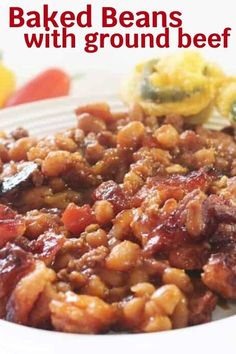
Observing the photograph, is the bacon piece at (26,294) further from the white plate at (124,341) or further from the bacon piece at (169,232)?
the bacon piece at (169,232)

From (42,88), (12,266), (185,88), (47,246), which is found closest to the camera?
(12,266)

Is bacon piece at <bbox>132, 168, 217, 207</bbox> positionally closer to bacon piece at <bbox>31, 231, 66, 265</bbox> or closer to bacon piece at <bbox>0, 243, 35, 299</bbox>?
bacon piece at <bbox>31, 231, 66, 265</bbox>

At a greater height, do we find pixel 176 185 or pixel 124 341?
pixel 176 185

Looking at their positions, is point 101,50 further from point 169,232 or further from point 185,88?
point 169,232

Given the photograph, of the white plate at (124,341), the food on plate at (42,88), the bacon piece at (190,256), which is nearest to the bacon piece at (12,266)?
the white plate at (124,341)

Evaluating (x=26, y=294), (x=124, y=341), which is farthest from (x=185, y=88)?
(x=124, y=341)

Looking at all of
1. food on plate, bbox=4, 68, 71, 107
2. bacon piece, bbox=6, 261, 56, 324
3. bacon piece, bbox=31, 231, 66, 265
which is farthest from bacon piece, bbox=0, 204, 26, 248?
food on plate, bbox=4, 68, 71, 107
